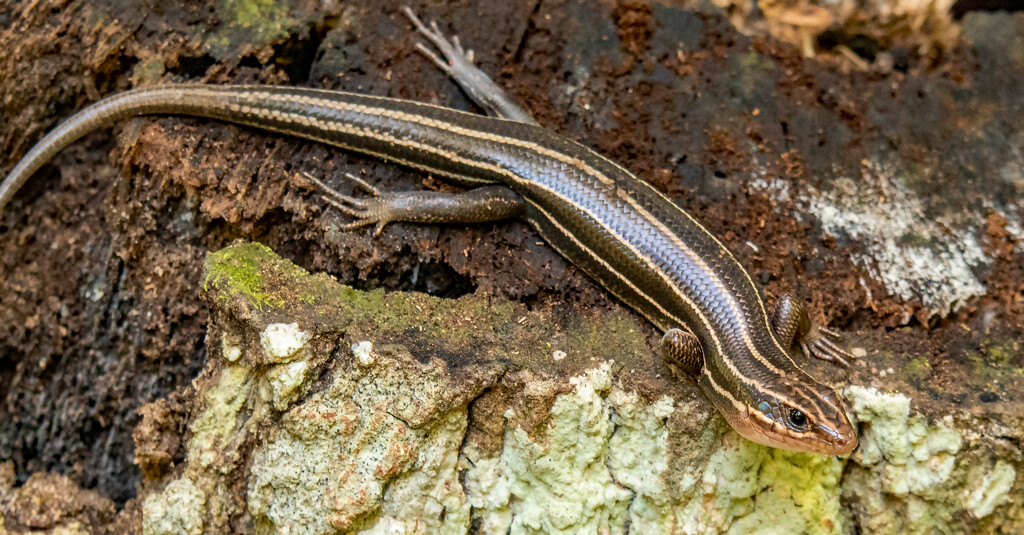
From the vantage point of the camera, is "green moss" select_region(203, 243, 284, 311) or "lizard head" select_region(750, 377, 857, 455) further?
"green moss" select_region(203, 243, 284, 311)

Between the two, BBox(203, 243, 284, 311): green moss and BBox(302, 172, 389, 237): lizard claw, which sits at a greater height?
BBox(302, 172, 389, 237): lizard claw

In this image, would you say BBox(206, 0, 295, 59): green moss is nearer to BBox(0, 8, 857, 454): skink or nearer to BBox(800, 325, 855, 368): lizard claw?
BBox(0, 8, 857, 454): skink

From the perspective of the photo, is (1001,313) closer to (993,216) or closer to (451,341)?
(993,216)

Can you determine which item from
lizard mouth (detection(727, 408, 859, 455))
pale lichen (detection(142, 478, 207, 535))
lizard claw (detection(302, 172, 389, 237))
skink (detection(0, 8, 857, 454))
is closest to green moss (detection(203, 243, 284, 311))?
lizard claw (detection(302, 172, 389, 237))

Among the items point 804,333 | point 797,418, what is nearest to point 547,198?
point 804,333

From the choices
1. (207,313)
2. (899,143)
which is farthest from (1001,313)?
(207,313)

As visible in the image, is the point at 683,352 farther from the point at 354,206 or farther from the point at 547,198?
the point at 354,206

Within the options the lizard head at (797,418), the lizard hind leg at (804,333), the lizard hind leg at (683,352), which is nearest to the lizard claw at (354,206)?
the lizard hind leg at (683,352)
